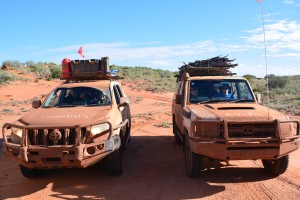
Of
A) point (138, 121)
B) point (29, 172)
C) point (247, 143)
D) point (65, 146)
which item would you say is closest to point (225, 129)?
point (247, 143)

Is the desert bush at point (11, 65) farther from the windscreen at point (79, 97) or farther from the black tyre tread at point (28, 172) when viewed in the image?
the black tyre tread at point (28, 172)

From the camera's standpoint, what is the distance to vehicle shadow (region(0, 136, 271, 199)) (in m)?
5.57

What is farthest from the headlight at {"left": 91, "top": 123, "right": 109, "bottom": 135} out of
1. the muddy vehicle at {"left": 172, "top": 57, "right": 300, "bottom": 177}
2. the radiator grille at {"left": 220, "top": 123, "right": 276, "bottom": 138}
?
the radiator grille at {"left": 220, "top": 123, "right": 276, "bottom": 138}

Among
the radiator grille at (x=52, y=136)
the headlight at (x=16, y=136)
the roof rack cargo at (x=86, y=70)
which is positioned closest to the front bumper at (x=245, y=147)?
the radiator grille at (x=52, y=136)

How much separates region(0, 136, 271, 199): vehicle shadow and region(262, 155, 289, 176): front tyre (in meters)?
0.18

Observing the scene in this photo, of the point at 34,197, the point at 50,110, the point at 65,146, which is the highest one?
the point at 50,110

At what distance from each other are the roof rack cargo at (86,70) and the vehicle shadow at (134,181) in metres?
2.28

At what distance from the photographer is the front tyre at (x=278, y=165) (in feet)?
20.0

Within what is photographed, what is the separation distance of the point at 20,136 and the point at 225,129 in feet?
11.2

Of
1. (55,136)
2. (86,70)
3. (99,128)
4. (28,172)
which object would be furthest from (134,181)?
(86,70)

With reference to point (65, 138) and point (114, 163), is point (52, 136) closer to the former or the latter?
point (65, 138)

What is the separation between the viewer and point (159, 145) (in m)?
9.39

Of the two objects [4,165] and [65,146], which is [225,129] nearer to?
[65,146]

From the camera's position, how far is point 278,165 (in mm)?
6180
